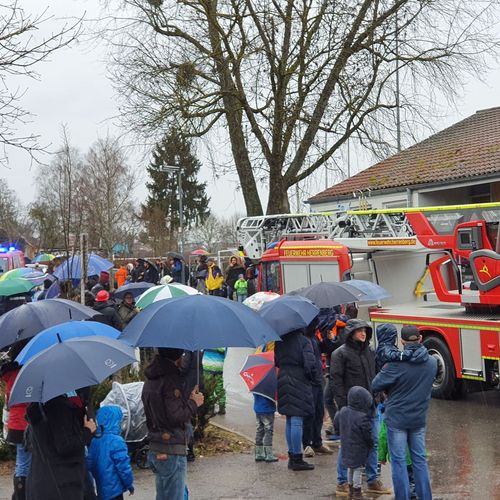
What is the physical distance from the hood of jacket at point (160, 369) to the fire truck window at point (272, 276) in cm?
1181

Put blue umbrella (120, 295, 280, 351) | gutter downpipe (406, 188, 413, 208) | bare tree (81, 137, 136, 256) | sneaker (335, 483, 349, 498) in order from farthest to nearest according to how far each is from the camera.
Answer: bare tree (81, 137, 136, 256) → gutter downpipe (406, 188, 413, 208) → sneaker (335, 483, 349, 498) → blue umbrella (120, 295, 280, 351)

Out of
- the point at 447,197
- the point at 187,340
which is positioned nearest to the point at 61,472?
the point at 187,340

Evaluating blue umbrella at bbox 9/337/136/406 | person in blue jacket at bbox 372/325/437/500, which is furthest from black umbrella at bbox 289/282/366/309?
blue umbrella at bbox 9/337/136/406

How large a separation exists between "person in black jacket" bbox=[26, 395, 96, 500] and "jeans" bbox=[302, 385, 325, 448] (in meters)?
4.17

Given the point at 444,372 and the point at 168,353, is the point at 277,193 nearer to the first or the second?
the point at 444,372

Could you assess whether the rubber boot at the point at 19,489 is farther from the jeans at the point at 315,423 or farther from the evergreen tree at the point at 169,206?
the evergreen tree at the point at 169,206

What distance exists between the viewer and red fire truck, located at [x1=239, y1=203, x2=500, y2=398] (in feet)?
40.1

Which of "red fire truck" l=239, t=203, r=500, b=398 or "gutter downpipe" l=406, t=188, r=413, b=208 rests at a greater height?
"gutter downpipe" l=406, t=188, r=413, b=208

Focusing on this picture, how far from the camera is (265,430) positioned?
9133 mm

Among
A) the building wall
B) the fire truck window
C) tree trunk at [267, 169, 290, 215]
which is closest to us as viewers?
the fire truck window

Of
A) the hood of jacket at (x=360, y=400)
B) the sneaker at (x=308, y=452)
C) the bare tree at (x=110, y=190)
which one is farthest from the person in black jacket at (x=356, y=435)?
the bare tree at (x=110, y=190)

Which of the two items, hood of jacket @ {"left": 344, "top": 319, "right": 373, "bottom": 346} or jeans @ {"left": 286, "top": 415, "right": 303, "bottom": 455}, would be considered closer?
hood of jacket @ {"left": 344, "top": 319, "right": 373, "bottom": 346}

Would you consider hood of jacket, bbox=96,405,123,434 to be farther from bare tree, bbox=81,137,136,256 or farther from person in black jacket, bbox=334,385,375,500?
bare tree, bbox=81,137,136,256

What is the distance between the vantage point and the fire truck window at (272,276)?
18.1m
